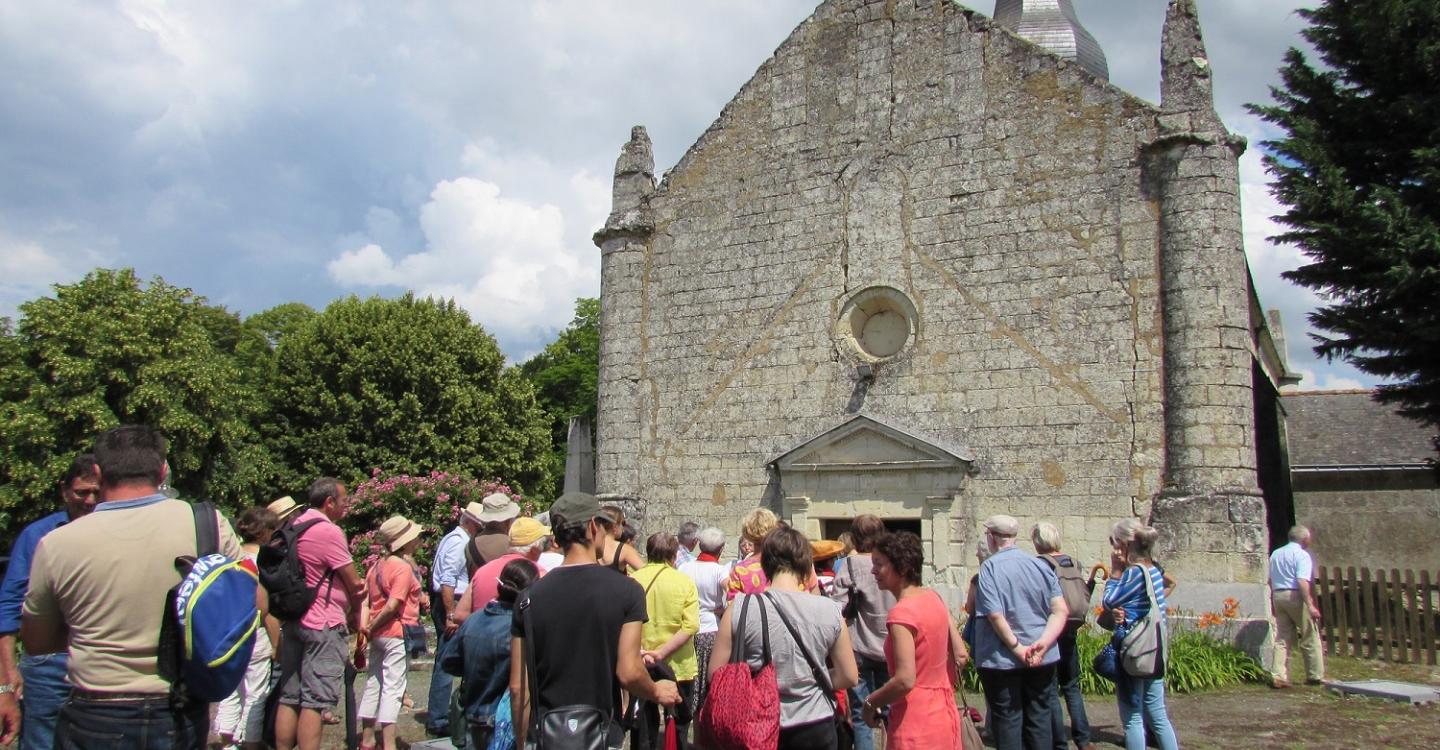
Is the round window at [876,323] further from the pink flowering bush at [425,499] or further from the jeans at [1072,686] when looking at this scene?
the pink flowering bush at [425,499]

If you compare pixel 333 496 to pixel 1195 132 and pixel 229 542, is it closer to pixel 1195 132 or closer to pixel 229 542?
pixel 229 542

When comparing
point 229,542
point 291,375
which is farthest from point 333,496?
point 291,375

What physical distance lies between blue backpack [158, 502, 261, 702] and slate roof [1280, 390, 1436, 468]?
23.9m

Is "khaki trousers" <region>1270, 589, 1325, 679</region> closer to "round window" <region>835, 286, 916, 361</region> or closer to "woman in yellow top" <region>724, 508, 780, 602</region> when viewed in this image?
"round window" <region>835, 286, 916, 361</region>

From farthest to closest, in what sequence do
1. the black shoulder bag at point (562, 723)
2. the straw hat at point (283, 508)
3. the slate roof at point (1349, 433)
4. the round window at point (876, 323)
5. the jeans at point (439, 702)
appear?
the slate roof at point (1349, 433) < the round window at point (876, 323) < the jeans at point (439, 702) < the straw hat at point (283, 508) < the black shoulder bag at point (562, 723)

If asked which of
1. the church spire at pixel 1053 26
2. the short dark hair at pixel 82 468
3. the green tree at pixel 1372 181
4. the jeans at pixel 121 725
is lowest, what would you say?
the jeans at pixel 121 725

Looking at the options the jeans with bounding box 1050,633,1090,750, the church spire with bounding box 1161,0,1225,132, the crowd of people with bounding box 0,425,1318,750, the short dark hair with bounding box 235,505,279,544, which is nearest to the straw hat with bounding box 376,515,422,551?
the crowd of people with bounding box 0,425,1318,750

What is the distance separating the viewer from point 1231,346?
10344mm

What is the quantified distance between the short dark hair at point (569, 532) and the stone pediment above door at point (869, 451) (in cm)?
790

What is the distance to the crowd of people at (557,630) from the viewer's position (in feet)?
10.8

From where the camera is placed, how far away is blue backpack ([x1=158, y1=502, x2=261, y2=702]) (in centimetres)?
321

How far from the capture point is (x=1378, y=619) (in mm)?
11734

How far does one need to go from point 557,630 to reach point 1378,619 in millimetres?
11556

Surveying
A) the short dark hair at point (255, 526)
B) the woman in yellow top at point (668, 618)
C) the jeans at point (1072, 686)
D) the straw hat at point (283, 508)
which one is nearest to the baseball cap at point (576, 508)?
the woman in yellow top at point (668, 618)
